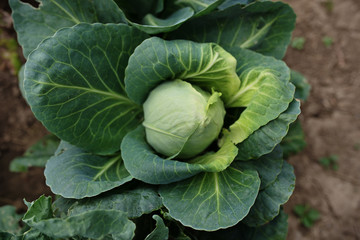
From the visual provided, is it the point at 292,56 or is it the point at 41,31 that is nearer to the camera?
the point at 41,31

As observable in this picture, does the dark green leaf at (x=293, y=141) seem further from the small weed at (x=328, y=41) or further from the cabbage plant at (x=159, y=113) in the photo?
the small weed at (x=328, y=41)

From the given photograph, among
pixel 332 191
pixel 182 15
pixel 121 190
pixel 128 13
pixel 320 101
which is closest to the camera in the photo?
pixel 121 190

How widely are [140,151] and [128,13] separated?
0.95 metres

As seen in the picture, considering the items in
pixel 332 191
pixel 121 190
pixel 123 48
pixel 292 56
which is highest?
pixel 123 48

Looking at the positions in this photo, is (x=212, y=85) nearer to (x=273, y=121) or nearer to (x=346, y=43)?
(x=273, y=121)

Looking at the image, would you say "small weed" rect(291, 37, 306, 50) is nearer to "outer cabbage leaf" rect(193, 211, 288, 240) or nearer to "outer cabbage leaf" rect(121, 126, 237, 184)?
"outer cabbage leaf" rect(193, 211, 288, 240)

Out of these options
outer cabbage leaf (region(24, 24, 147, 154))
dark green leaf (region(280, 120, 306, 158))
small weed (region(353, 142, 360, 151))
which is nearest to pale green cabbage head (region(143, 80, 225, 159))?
outer cabbage leaf (region(24, 24, 147, 154))

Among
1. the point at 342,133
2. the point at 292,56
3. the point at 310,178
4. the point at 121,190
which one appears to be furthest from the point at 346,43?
the point at 121,190

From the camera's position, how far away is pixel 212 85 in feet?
5.58

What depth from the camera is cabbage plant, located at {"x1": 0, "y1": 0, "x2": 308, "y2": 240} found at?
1.47m

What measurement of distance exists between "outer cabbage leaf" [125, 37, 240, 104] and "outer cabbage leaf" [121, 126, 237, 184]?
34 centimetres

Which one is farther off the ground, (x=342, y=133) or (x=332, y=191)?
(x=342, y=133)

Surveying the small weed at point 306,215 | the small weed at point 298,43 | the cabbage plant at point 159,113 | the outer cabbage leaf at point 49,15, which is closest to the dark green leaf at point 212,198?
the cabbage plant at point 159,113

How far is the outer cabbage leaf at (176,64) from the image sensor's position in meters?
1.51
